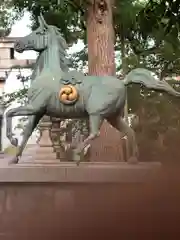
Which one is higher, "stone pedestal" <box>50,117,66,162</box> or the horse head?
the horse head

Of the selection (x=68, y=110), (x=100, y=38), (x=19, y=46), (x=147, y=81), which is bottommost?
(x=68, y=110)

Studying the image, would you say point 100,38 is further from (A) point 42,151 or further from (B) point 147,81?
(B) point 147,81

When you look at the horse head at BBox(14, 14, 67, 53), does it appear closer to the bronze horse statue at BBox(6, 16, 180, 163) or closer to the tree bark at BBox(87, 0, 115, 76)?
the bronze horse statue at BBox(6, 16, 180, 163)

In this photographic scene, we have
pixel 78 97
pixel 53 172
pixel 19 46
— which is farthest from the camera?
pixel 19 46

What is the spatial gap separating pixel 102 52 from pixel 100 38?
26cm

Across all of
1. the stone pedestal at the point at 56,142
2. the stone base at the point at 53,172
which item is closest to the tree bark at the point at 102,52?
the stone pedestal at the point at 56,142

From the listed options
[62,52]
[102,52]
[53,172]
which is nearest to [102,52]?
[102,52]

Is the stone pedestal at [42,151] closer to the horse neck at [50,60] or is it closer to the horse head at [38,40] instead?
the horse neck at [50,60]

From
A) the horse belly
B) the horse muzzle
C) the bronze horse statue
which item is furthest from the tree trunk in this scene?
the horse muzzle

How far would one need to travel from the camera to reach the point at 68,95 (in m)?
4.48

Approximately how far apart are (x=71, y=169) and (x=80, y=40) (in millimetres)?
6947

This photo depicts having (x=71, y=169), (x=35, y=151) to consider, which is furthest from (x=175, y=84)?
(x=71, y=169)

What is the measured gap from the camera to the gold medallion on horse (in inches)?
176

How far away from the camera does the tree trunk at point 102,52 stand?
6777mm
